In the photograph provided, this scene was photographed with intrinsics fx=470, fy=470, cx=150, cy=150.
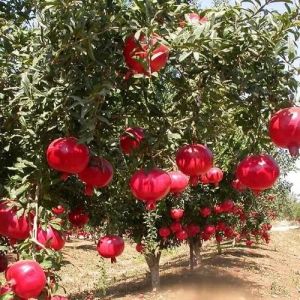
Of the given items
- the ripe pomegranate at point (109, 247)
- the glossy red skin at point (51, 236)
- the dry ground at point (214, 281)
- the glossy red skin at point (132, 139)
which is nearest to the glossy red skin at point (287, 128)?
the glossy red skin at point (132, 139)

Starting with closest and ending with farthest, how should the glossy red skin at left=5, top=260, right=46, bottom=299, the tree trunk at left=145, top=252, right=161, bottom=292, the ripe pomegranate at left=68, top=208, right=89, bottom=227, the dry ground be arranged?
the glossy red skin at left=5, top=260, right=46, bottom=299, the ripe pomegranate at left=68, top=208, right=89, bottom=227, the tree trunk at left=145, top=252, right=161, bottom=292, the dry ground

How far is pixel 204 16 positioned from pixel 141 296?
8959 mm

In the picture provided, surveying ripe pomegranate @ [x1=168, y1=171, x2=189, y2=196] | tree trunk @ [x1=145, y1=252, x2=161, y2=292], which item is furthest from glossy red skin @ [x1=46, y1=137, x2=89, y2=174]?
tree trunk @ [x1=145, y1=252, x2=161, y2=292]

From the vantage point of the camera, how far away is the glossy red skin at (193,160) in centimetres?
191

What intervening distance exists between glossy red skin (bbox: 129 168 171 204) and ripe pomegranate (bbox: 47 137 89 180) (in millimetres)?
222

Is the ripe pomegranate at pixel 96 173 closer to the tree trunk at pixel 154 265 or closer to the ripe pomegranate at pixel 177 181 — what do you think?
the ripe pomegranate at pixel 177 181

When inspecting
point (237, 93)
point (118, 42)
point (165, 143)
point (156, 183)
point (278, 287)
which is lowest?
point (278, 287)

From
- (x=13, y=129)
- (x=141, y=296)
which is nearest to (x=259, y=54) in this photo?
(x=13, y=129)

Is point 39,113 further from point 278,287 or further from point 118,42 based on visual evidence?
point 278,287

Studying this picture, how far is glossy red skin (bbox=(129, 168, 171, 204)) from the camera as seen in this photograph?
5.88 ft

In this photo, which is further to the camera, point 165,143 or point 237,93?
point 165,143

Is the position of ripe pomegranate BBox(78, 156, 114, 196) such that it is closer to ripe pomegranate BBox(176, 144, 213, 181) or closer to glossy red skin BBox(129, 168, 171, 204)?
glossy red skin BBox(129, 168, 171, 204)

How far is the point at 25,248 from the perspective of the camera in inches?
66.6

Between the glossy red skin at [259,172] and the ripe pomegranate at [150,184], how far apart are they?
1.01ft
